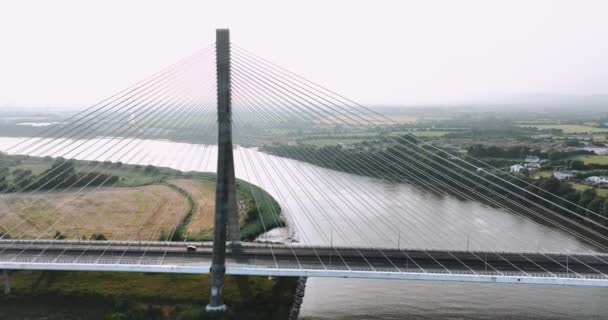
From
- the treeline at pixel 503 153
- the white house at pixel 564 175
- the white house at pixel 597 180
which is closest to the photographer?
the white house at pixel 597 180

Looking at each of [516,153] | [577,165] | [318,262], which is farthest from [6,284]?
[516,153]

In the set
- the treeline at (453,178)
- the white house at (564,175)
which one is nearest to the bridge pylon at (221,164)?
the treeline at (453,178)

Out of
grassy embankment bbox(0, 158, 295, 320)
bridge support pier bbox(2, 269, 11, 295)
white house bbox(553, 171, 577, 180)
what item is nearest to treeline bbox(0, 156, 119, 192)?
grassy embankment bbox(0, 158, 295, 320)

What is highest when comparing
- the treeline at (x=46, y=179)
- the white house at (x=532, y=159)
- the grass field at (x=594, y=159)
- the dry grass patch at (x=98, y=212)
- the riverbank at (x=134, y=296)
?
the grass field at (x=594, y=159)

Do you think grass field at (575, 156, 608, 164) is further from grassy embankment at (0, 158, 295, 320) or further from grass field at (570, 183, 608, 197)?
grassy embankment at (0, 158, 295, 320)

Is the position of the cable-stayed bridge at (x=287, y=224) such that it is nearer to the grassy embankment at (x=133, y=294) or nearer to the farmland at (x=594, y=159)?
the grassy embankment at (x=133, y=294)

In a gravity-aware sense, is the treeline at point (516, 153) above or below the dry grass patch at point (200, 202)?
above

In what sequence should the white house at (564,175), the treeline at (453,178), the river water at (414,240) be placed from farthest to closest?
the white house at (564,175)
the treeline at (453,178)
the river water at (414,240)
